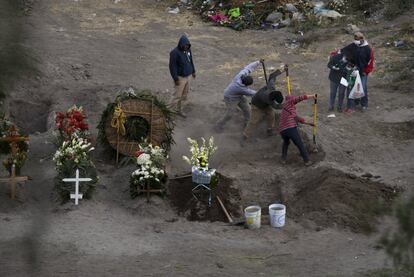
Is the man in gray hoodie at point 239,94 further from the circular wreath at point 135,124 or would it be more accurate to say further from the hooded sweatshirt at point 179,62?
the circular wreath at point 135,124

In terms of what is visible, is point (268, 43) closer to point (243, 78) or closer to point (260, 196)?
point (243, 78)

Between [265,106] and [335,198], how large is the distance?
3.06 meters

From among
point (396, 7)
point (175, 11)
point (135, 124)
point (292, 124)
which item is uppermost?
point (396, 7)

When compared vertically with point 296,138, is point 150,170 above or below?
below

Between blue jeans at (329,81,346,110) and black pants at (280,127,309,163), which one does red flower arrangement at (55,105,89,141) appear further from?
blue jeans at (329,81,346,110)

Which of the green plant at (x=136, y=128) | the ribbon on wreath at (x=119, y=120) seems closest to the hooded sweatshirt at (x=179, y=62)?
the green plant at (x=136, y=128)

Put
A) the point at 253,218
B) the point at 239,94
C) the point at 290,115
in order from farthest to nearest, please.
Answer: the point at 239,94 → the point at 290,115 → the point at 253,218

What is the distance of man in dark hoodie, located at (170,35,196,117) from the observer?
15.0 m

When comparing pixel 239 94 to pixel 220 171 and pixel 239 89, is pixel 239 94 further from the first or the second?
pixel 220 171

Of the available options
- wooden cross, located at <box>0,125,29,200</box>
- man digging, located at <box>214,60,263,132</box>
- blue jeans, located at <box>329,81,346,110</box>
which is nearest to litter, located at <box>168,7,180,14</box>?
blue jeans, located at <box>329,81,346,110</box>

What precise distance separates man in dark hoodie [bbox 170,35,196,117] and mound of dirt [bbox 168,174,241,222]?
3514 millimetres

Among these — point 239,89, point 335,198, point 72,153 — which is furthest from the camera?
point 239,89

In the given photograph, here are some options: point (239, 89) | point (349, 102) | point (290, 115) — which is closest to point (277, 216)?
point (290, 115)

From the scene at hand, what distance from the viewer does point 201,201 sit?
11445mm
